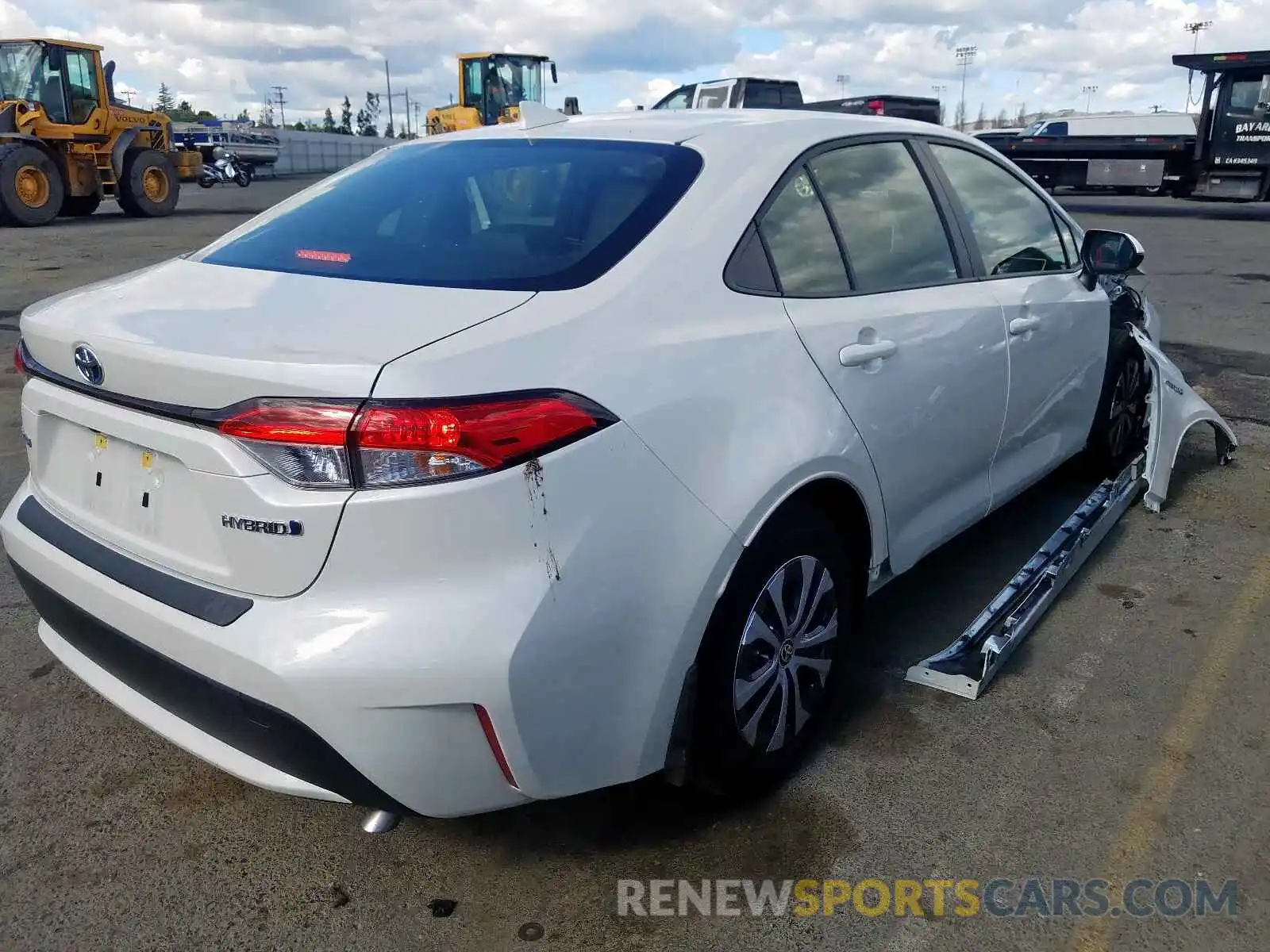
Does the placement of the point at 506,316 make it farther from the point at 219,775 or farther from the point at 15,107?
the point at 15,107

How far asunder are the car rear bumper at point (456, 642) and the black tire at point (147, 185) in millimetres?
20581

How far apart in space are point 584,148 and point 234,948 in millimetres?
2081

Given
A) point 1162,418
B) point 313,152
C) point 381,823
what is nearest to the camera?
point 381,823

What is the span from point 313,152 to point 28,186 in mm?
38902

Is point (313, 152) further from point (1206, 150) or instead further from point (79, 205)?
point (1206, 150)

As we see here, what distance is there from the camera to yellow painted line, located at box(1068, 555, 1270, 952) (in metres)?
2.29

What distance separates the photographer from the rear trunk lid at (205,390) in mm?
1956

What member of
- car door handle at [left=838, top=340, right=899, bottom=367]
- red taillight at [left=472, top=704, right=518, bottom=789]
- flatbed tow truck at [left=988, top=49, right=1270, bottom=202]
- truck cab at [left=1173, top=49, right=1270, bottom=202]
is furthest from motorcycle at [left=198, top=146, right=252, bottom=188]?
red taillight at [left=472, top=704, right=518, bottom=789]

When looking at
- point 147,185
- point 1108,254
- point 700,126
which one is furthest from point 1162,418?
point 147,185

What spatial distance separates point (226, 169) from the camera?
107 ft

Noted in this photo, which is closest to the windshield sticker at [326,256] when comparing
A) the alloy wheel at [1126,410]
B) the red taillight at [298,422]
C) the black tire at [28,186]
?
A: the red taillight at [298,422]

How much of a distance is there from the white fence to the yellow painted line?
46.5 m

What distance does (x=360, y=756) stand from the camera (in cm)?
198

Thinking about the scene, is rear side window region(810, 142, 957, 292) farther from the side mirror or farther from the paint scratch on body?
the paint scratch on body
